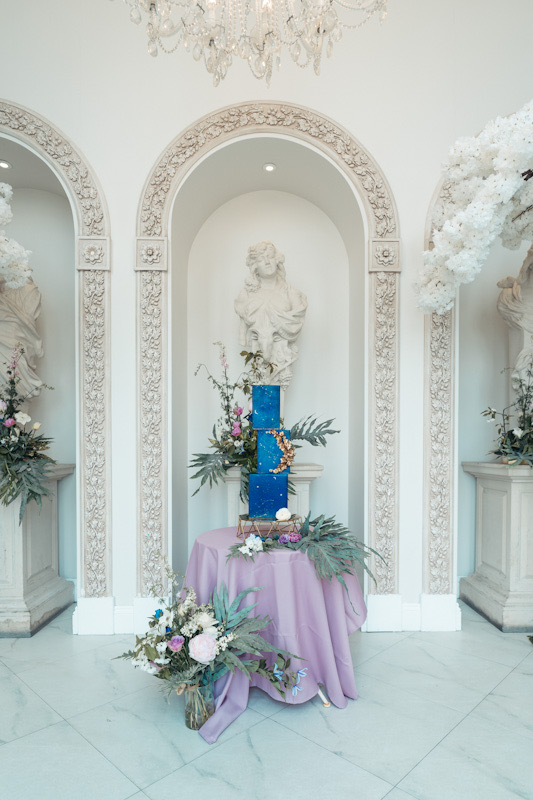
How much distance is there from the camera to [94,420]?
352 centimetres

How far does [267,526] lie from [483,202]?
2.23 meters

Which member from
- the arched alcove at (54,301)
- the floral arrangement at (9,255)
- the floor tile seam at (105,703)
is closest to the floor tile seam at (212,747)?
the floor tile seam at (105,703)

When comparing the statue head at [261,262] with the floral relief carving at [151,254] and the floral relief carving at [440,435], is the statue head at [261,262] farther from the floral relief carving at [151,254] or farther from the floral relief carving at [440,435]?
the floral relief carving at [440,435]

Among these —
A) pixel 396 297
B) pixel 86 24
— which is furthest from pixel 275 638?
pixel 86 24

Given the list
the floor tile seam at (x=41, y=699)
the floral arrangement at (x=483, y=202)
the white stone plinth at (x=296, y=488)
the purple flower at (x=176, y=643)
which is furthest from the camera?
the white stone plinth at (x=296, y=488)

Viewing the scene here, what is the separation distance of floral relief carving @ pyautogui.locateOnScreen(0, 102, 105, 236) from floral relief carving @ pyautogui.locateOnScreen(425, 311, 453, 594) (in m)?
2.61

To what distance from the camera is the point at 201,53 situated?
2.23m

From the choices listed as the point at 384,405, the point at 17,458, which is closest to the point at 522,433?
the point at 384,405

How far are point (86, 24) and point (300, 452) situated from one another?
3702mm

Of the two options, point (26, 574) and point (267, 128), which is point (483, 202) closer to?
point (267, 128)

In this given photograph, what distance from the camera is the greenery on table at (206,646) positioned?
2215 mm

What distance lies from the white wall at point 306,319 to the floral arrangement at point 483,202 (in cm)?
134

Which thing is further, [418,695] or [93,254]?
[93,254]

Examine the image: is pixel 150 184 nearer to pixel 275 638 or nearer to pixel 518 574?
pixel 275 638
